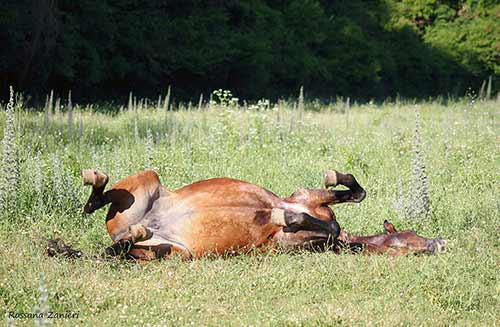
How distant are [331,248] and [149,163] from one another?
2528 mm

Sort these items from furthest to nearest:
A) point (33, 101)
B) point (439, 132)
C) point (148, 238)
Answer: point (33, 101), point (439, 132), point (148, 238)

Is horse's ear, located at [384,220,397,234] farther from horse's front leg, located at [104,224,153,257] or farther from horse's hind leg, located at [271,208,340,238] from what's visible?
horse's front leg, located at [104,224,153,257]

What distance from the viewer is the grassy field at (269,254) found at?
13.0 ft

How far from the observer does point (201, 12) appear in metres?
20.8

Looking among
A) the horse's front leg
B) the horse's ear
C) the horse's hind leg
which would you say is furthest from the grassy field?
the horse's ear

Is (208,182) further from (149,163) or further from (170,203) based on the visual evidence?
(149,163)

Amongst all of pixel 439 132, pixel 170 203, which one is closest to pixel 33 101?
pixel 439 132

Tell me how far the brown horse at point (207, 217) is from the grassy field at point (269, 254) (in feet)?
0.42

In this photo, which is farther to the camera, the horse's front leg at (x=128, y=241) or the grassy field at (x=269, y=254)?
the horse's front leg at (x=128, y=241)

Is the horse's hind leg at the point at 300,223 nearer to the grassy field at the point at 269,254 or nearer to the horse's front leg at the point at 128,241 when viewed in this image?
the grassy field at the point at 269,254

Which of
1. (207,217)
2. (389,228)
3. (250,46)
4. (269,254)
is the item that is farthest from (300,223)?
(250,46)

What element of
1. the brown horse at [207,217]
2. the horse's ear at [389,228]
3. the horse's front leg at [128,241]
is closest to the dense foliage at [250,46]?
the brown horse at [207,217]

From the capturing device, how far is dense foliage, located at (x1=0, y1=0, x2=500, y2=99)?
626 inches

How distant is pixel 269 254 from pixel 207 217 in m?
0.51
